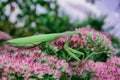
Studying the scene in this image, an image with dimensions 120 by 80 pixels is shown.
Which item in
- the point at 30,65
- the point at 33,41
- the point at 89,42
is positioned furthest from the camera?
the point at 89,42

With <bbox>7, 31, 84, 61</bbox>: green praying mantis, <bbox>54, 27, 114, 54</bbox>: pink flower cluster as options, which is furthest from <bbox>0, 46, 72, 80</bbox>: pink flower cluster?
<bbox>54, 27, 114, 54</bbox>: pink flower cluster

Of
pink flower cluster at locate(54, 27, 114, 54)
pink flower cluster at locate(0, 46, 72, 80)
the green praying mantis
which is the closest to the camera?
pink flower cluster at locate(0, 46, 72, 80)

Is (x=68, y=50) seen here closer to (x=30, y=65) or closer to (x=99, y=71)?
(x=99, y=71)

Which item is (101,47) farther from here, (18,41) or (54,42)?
(18,41)

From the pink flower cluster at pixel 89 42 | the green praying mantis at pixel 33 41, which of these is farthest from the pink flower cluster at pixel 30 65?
the pink flower cluster at pixel 89 42

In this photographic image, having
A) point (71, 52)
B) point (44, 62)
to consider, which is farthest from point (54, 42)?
point (44, 62)

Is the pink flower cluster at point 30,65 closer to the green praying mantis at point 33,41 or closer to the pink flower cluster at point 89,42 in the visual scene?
the green praying mantis at point 33,41

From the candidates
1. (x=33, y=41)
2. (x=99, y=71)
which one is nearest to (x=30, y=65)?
(x=33, y=41)

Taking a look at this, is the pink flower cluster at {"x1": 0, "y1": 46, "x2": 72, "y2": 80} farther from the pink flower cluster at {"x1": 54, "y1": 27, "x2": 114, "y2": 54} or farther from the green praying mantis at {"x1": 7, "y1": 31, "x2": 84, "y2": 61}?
the pink flower cluster at {"x1": 54, "y1": 27, "x2": 114, "y2": 54}
